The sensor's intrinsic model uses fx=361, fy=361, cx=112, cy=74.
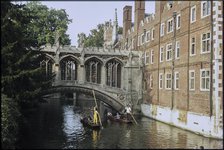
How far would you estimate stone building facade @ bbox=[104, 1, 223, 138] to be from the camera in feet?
72.5

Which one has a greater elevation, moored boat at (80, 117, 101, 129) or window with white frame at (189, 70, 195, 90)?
window with white frame at (189, 70, 195, 90)

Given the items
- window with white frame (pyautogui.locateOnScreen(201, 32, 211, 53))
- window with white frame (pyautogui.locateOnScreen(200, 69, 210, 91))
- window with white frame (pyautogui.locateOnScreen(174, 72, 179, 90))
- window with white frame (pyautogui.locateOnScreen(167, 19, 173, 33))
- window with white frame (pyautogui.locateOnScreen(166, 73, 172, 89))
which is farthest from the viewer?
window with white frame (pyautogui.locateOnScreen(167, 19, 173, 33))

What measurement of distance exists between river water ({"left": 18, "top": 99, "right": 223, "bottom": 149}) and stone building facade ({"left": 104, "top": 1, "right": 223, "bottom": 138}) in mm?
1336

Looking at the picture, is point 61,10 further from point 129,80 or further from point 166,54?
point 166,54

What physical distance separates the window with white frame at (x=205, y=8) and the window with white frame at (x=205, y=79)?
377 cm

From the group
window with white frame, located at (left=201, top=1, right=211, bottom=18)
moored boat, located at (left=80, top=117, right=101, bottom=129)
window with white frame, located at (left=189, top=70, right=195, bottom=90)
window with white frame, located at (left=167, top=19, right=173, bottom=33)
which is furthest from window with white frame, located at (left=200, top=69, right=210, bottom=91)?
moored boat, located at (left=80, top=117, right=101, bottom=129)

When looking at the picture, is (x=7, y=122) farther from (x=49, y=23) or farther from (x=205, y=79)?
(x=49, y=23)

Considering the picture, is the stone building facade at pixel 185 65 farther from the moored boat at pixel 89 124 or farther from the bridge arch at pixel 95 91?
the moored boat at pixel 89 124

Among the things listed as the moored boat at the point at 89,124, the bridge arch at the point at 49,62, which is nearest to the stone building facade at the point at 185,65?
the moored boat at the point at 89,124

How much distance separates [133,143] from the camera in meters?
20.6

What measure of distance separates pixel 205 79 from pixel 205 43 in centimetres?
241

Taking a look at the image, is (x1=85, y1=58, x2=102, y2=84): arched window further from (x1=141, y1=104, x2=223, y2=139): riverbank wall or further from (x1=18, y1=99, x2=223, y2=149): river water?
(x1=18, y1=99, x2=223, y2=149): river water

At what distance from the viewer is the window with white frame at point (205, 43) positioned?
76.7ft

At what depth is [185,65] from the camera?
2670 cm
